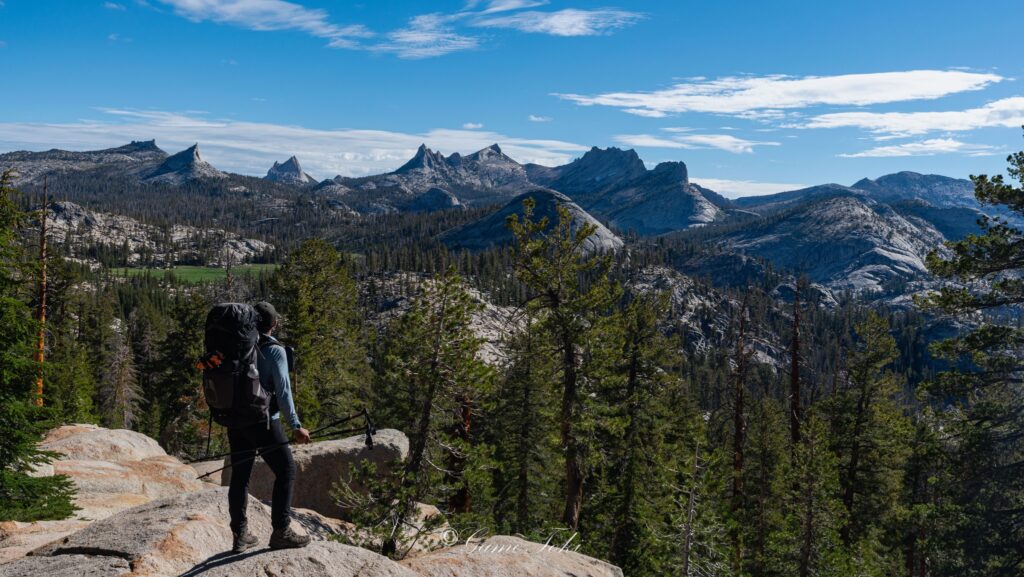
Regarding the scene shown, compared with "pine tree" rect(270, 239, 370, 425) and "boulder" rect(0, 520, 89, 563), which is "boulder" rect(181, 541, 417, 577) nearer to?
"boulder" rect(0, 520, 89, 563)

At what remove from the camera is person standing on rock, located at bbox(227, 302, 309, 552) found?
682cm

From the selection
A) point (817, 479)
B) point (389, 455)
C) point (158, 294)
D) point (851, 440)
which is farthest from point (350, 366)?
point (158, 294)

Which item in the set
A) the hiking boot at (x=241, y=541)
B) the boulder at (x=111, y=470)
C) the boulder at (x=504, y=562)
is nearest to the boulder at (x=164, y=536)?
the hiking boot at (x=241, y=541)

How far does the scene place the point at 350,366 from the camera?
34.8m

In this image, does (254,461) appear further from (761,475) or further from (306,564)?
(761,475)

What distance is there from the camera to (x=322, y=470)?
19031 mm

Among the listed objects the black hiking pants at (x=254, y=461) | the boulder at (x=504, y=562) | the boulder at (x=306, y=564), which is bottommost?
the boulder at (x=504, y=562)

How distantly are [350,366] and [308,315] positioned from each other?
5.15 meters

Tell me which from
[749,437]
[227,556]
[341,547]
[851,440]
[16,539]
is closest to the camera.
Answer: [227,556]

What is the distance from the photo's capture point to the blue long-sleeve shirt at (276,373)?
Answer: 6.82 metres

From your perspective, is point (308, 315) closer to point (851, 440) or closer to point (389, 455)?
point (389, 455)

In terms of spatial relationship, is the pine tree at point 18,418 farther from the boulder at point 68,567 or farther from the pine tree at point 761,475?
the pine tree at point 761,475

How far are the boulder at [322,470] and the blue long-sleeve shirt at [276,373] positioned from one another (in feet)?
39.0

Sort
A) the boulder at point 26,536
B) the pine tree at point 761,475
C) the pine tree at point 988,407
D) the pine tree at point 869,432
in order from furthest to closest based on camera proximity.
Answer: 1. the pine tree at point 761,475
2. the pine tree at point 869,432
3. the pine tree at point 988,407
4. the boulder at point 26,536
